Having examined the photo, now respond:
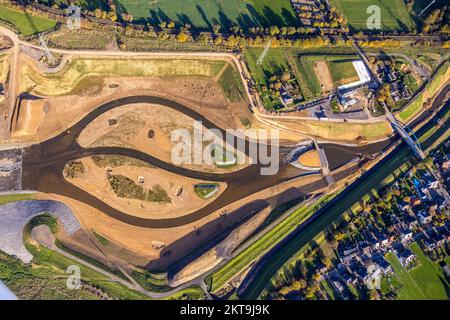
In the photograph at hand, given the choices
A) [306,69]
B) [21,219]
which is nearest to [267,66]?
[306,69]

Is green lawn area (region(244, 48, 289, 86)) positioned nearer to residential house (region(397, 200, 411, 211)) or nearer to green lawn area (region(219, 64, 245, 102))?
green lawn area (region(219, 64, 245, 102))

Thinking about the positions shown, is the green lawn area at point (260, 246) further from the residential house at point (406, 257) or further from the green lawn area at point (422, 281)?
the green lawn area at point (422, 281)

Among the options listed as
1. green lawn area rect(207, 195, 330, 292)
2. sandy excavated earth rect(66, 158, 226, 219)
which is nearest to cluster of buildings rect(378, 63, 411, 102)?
green lawn area rect(207, 195, 330, 292)

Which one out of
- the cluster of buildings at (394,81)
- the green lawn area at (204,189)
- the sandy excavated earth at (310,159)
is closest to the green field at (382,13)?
the cluster of buildings at (394,81)

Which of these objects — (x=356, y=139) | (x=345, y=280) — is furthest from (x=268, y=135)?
(x=345, y=280)
